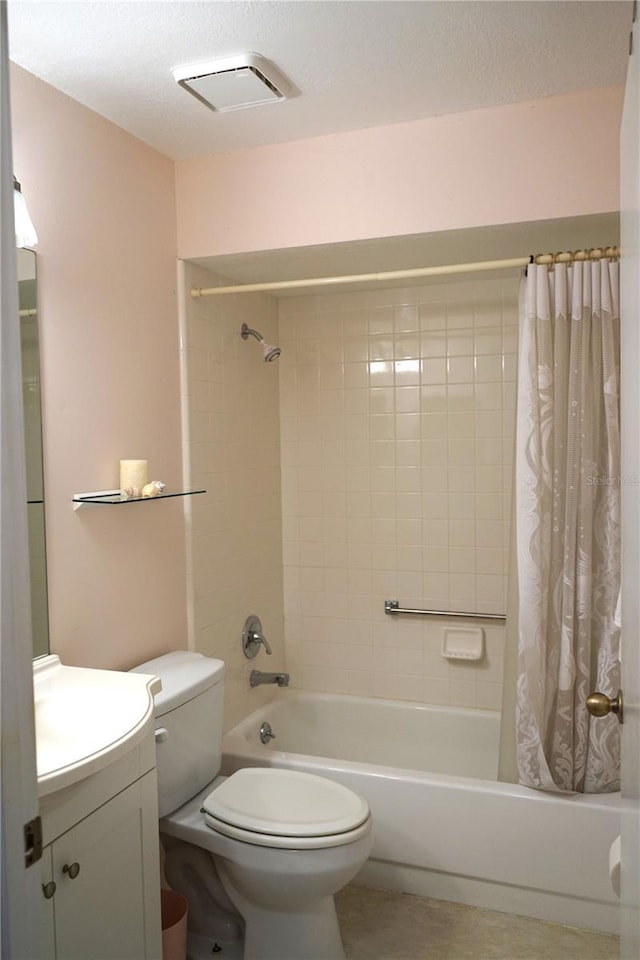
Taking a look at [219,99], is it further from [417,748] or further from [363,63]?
[417,748]

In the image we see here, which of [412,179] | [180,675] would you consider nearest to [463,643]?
[180,675]

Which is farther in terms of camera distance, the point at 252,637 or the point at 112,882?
the point at 252,637

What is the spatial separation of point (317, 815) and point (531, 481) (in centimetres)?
113

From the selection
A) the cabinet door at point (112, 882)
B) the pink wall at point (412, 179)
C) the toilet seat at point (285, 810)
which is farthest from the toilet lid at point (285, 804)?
the pink wall at point (412, 179)

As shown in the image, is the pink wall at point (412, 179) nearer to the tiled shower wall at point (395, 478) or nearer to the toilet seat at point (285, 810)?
the tiled shower wall at point (395, 478)

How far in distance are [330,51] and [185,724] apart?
1.82 meters

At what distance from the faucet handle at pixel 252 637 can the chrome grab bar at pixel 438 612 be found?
0.58m

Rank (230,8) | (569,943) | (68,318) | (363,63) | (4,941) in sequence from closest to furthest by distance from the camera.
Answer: (4,941)
(230,8)
(363,63)
(68,318)
(569,943)

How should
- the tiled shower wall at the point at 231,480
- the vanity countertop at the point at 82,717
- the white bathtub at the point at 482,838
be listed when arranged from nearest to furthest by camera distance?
the vanity countertop at the point at 82,717 → the white bathtub at the point at 482,838 → the tiled shower wall at the point at 231,480

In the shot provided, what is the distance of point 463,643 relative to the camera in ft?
10.1

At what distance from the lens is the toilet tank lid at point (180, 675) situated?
2.02 m

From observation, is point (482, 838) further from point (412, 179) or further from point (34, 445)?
point (412, 179)

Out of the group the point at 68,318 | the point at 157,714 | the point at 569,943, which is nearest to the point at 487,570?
the point at 569,943

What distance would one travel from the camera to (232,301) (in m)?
2.88
